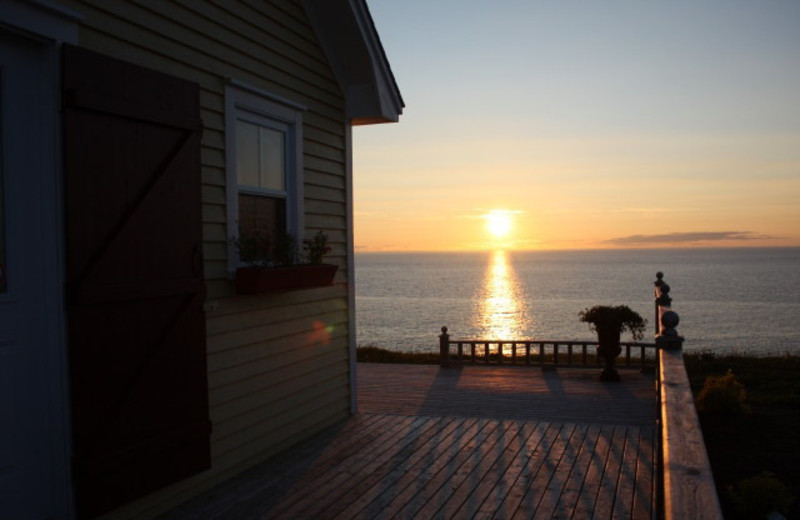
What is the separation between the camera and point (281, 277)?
18.9 feet

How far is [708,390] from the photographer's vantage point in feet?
30.7

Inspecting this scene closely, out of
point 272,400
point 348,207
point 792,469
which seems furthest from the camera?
point 348,207

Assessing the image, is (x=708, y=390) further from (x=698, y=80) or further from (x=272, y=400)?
(x=698, y=80)

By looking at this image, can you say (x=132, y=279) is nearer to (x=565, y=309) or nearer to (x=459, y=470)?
(x=459, y=470)

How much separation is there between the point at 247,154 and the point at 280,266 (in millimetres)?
954

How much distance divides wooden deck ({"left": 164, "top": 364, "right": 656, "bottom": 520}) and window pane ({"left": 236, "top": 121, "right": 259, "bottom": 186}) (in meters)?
2.36

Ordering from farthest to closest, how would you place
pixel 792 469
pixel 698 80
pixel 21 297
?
1. pixel 698 80
2. pixel 792 469
3. pixel 21 297

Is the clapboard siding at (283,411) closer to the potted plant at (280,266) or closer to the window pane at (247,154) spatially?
the potted plant at (280,266)

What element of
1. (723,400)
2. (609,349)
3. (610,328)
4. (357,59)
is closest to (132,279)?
(357,59)

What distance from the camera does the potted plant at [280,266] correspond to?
551 centimetres

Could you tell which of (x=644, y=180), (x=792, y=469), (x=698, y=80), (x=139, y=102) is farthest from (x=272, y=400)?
(x=644, y=180)

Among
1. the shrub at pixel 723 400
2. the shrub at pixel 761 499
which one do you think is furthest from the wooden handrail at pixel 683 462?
the shrub at pixel 723 400

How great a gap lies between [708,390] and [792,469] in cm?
236

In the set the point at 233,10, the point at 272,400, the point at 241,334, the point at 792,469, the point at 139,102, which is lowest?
the point at 792,469
